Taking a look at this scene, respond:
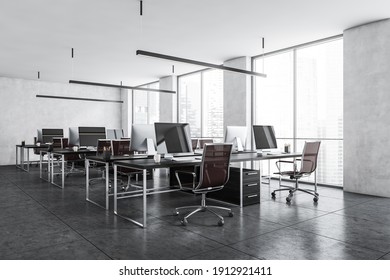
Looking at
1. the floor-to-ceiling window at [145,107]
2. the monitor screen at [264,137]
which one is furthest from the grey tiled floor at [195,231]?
the floor-to-ceiling window at [145,107]

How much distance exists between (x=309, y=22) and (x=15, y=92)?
10395mm

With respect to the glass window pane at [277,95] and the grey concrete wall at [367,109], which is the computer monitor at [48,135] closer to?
the glass window pane at [277,95]

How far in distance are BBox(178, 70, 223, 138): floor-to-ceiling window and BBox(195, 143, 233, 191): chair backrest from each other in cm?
544

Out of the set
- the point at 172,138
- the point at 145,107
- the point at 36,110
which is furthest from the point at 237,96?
the point at 36,110

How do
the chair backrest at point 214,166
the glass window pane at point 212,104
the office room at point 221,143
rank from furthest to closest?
the glass window pane at point 212,104 → the chair backrest at point 214,166 → the office room at point 221,143

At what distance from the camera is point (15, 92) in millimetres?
11148

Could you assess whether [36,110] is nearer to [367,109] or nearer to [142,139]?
[142,139]

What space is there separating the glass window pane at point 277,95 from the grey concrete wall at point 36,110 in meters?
7.59

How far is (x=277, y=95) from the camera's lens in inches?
316

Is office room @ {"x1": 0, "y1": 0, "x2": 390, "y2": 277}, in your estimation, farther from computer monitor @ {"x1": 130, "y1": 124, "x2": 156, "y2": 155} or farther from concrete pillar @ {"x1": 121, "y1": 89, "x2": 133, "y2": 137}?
concrete pillar @ {"x1": 121, "y1": 89, "x2": 133, "y2": 137}

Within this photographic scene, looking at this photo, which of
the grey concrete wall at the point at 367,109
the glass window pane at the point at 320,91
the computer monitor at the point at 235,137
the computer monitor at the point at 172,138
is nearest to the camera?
the computer monitor at the point at 172,138

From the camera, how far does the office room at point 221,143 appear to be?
329 centimetres

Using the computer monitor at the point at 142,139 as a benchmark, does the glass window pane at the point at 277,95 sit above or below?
above

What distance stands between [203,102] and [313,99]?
385 centimetres
